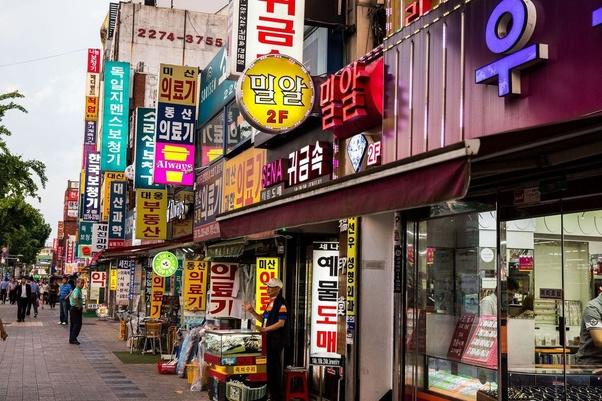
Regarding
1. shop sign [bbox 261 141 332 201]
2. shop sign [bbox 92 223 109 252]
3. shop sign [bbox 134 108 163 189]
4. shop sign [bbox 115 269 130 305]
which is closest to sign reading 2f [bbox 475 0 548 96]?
shop sign [bbox 261 141 332 201]

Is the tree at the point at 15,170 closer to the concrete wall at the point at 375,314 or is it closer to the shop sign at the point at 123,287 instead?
the shop sign at the point at 123,287

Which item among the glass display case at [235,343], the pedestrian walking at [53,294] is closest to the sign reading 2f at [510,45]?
the glass display case at [235,343]

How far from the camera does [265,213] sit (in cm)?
850

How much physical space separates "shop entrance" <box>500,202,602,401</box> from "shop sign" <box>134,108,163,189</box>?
16.6 metres

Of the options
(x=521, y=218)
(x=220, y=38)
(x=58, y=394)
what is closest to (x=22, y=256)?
(x=220, y=38)

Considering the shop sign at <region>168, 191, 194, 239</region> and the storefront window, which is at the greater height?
the shop sign at <region>168, 191, 194, 239</region>

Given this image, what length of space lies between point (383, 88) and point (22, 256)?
290 ft

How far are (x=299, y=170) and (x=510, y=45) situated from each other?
218 inches

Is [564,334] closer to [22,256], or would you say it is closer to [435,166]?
[435,166]

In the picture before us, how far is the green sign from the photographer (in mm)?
18703

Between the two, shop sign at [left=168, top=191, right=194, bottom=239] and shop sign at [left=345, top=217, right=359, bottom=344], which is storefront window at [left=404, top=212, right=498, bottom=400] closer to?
shop sign at [left=345, top=217, right=359, bottom=344]

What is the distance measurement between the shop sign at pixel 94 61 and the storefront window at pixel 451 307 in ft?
195

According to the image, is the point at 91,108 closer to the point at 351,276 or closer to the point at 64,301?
the point at 64,301

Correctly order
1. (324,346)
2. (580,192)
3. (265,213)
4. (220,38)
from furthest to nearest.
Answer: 1. (220,38)
2. (324,346)
3. (265,213)
4. (580,192)
